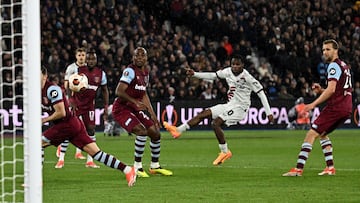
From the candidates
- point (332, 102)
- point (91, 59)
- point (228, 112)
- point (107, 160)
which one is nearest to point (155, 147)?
point (107, 160)

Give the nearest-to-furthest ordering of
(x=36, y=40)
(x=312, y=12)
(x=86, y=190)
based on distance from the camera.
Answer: (x=36, y=40)
(x=86, y=190)
(x=312, y=12)

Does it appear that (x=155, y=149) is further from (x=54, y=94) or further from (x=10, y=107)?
(x=10, y=107)

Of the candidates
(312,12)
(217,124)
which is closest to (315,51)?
(312,12)

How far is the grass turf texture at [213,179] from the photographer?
11117mm

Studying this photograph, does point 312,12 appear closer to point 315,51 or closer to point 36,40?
point 315,51

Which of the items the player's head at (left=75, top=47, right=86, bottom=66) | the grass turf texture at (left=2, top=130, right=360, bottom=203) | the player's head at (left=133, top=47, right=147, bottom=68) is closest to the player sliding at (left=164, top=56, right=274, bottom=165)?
the grass turf texture at (left=2, top=130, right=360, bottom=203)

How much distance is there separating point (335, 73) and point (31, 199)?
7389 mm

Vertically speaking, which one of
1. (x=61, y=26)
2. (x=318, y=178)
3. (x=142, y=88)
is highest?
(x=61, y=26)

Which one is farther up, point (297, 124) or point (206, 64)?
point (206, 64)

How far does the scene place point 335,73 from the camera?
44.7 ft

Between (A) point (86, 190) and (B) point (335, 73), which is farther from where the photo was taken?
(B) point (335, 73)

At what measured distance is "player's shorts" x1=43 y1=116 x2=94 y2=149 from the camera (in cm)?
1186

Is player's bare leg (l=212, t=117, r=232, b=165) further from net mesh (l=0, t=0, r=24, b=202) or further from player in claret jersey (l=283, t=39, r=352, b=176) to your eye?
net mesh (l=0, t=0, r=24, b=202)

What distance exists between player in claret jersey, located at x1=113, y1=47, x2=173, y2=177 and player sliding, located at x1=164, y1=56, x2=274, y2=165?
203cm
